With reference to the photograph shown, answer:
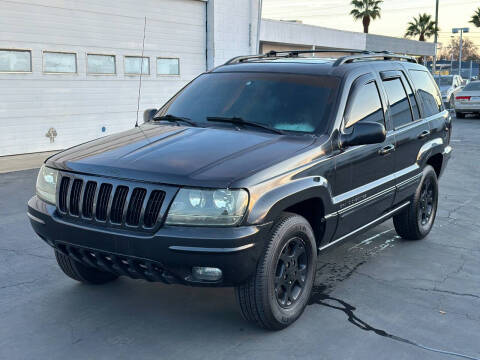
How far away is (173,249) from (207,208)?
0.31 m

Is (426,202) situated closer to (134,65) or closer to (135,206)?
(135,206)

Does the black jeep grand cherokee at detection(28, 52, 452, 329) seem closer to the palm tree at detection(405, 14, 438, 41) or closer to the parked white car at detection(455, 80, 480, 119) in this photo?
the parked white car at detection(455, 80, 480, 119)

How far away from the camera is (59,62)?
14039 mm

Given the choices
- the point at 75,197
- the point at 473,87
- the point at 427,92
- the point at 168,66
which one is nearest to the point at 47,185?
the point at 75,197

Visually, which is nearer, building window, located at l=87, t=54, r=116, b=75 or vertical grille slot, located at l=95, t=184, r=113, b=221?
vertical grille slot, located at l=95, t=184, r=113, b=221

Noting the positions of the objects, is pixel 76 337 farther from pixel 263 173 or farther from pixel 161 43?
pixel 161 43

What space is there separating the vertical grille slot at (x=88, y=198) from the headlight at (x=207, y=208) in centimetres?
58

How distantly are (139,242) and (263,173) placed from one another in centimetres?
86

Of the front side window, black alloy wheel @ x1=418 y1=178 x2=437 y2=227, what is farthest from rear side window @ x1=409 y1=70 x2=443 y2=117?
black alloy wheel @ x1=418 y1=178 x2=437 y2=227

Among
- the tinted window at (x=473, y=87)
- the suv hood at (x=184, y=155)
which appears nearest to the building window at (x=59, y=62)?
the suv hood at (x=184, y=155)

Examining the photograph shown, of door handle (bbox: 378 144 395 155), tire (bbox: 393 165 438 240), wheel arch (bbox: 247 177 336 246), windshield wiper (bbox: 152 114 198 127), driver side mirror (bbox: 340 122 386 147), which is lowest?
tire (bbox: 393 165 438 240)

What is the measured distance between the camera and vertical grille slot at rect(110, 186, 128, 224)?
3656 mm

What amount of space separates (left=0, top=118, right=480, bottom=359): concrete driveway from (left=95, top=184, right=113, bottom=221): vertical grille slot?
0.82 meters

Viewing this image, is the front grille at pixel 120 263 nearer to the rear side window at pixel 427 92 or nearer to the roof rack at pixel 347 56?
the roof rack at pixel 347 56
